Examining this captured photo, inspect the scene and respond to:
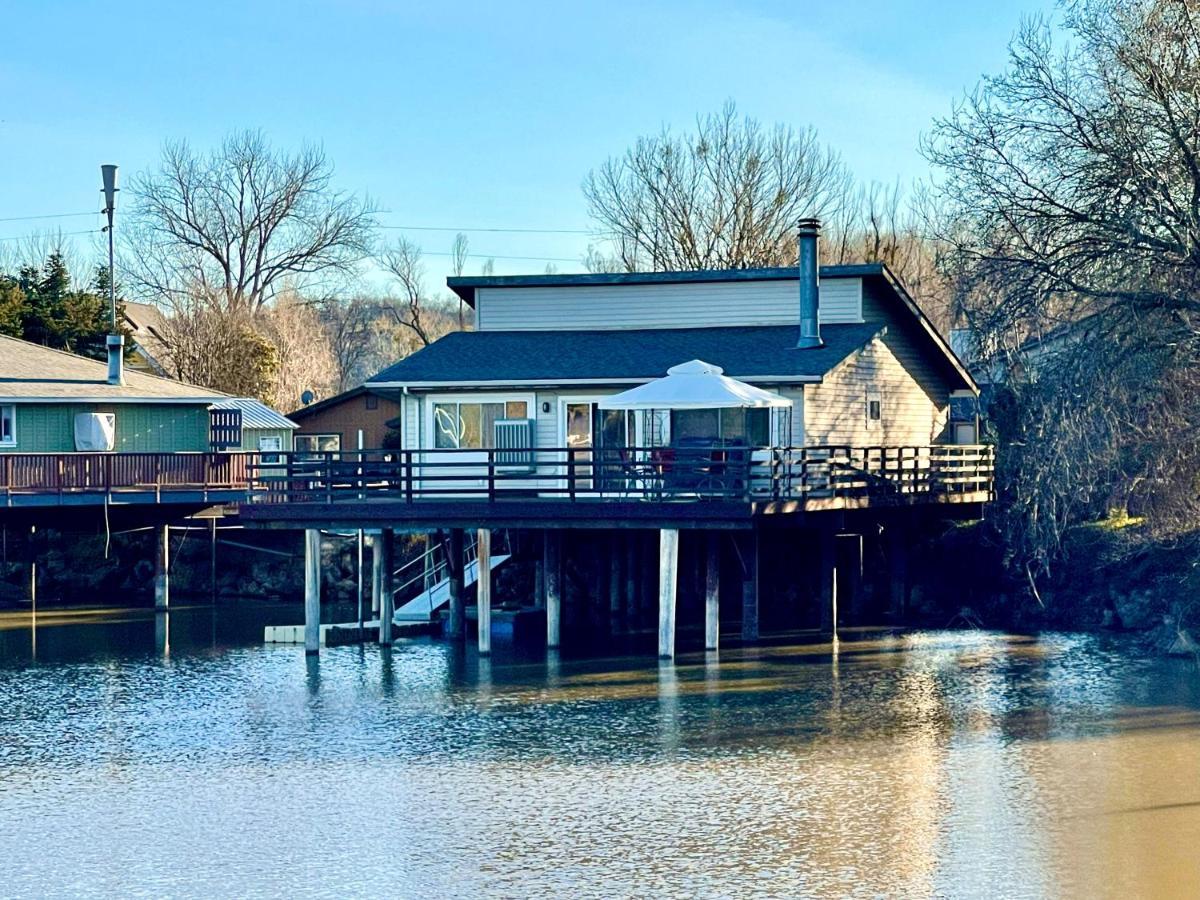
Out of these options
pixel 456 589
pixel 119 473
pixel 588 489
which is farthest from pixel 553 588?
pixel 119 473

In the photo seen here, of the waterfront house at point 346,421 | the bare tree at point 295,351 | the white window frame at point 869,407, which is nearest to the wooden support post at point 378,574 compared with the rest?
the white window frame at point 869,407

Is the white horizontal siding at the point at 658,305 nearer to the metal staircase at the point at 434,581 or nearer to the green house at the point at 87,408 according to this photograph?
the metal staircase at the point at 434,581

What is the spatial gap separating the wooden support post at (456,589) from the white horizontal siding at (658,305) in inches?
236

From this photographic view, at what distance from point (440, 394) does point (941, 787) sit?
1484 cm

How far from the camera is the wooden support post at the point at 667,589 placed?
2712cm

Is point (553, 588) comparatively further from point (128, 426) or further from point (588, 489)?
point (128, 426)

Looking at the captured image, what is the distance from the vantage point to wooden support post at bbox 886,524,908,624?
33500mm

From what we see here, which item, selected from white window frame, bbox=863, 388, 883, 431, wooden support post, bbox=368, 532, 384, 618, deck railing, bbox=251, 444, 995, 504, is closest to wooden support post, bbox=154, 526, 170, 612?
wooden support post, bbox=368, 532, 384, 618

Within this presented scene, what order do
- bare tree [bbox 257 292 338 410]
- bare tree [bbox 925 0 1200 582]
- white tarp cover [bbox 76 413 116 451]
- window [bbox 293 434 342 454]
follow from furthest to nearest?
bare tree [bbox 257 292 338 410], window [bbox 293 434 342 454], white tarp cover [bbox 76 413 116 451], bare tree [bbox 925 0 1200 582]

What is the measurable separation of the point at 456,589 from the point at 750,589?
19.2 ft

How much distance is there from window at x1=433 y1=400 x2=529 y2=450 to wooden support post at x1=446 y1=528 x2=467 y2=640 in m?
1.70

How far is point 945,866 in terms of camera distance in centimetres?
1535

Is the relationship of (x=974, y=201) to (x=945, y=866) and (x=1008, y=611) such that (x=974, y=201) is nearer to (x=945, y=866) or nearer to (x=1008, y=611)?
(x=1008, y=611)

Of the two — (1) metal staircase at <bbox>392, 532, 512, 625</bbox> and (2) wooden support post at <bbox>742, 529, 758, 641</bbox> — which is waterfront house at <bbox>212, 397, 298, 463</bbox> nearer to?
(1) metal staircase at <bbox>392, 532, 512, 625</bbox>
